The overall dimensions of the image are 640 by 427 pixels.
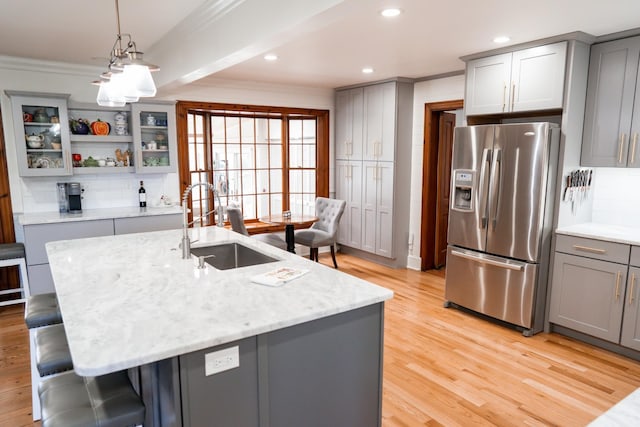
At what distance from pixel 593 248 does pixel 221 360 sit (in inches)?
123

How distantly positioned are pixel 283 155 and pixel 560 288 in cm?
391

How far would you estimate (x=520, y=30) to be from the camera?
3.16 m

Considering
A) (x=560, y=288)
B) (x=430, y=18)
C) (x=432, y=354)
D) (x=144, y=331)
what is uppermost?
(x=430, y=18)

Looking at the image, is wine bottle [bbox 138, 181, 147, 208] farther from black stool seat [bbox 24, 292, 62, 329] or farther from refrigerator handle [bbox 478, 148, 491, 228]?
refrigerator handle [bbox 478, 148, 491, 228]

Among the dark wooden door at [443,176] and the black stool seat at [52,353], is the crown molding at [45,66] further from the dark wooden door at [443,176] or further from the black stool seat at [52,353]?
the dark wooden door at [443,176]

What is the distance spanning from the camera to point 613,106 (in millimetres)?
3363

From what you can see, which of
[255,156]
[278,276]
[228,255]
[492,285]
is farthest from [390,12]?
[255,156]

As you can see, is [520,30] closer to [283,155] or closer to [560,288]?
[560,288]

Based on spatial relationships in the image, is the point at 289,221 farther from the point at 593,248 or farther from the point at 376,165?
the point at 593,248

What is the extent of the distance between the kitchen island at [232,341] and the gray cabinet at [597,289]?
7.59ft

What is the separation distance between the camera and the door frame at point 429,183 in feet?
17.5

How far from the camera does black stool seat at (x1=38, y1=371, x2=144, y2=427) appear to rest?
146 centimetres

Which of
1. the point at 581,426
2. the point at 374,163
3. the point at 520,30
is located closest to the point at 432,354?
the point at 581,426

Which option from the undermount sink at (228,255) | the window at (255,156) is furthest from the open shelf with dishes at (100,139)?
the undermount sink at (228,255)
